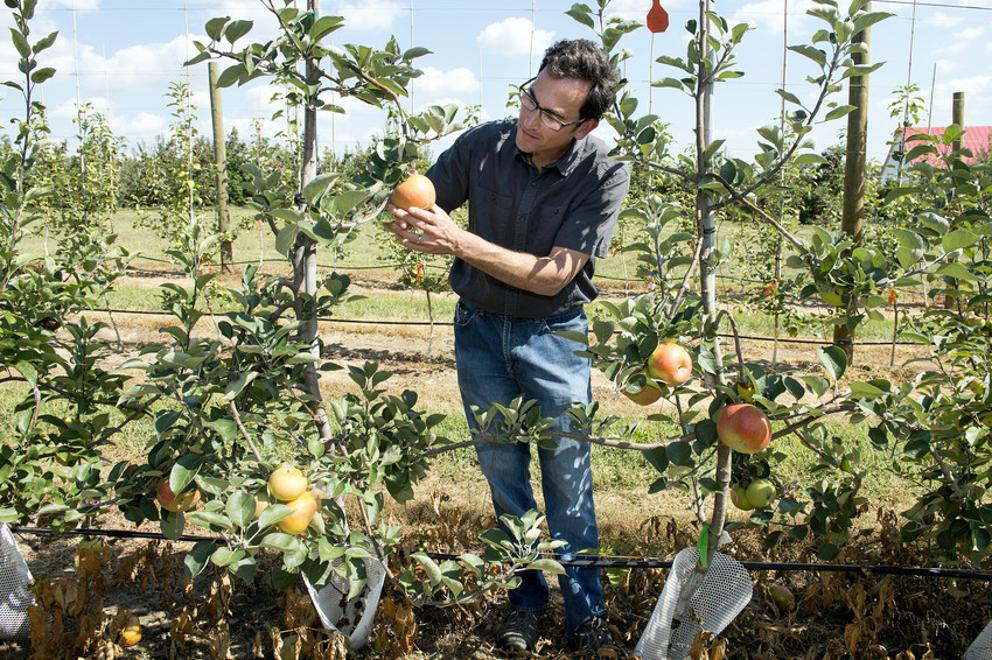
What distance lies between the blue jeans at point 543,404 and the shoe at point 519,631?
27 mm

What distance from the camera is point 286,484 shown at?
157 cm

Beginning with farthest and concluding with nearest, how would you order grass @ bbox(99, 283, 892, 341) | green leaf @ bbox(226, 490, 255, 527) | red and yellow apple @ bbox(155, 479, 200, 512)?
grass @ bbox(99, 283, 892, 341)
red and yellow apple @ bbox(155, 479, 200, 512)
green leaf @ bbox(226, 490, 255, 527)

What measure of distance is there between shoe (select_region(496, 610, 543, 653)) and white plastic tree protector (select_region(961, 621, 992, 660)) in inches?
41.1

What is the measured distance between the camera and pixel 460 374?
2.21m

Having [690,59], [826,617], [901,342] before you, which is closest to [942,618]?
[826,617]

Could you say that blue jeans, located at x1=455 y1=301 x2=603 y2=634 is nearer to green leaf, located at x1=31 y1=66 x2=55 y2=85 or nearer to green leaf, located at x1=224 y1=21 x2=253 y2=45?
green leaf, located at x1=224 y1=21 x2=253 y2=45

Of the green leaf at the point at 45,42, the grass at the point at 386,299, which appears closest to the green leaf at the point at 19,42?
the green leaf at the point at 45,42

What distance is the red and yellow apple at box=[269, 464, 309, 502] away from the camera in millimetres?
1573

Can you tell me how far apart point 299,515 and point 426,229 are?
24.2 inches

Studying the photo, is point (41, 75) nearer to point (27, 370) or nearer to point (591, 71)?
point (27, 370)

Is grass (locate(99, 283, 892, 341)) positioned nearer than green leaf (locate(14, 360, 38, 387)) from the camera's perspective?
No

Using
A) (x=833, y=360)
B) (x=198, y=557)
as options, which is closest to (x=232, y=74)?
(x=198, y=557)

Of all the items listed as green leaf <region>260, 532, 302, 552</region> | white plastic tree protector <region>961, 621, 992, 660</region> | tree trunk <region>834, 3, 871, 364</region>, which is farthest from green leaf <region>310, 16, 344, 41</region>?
tree trunk <region>834, 3, 871, 364</region>

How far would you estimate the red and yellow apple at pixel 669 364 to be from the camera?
162cm
